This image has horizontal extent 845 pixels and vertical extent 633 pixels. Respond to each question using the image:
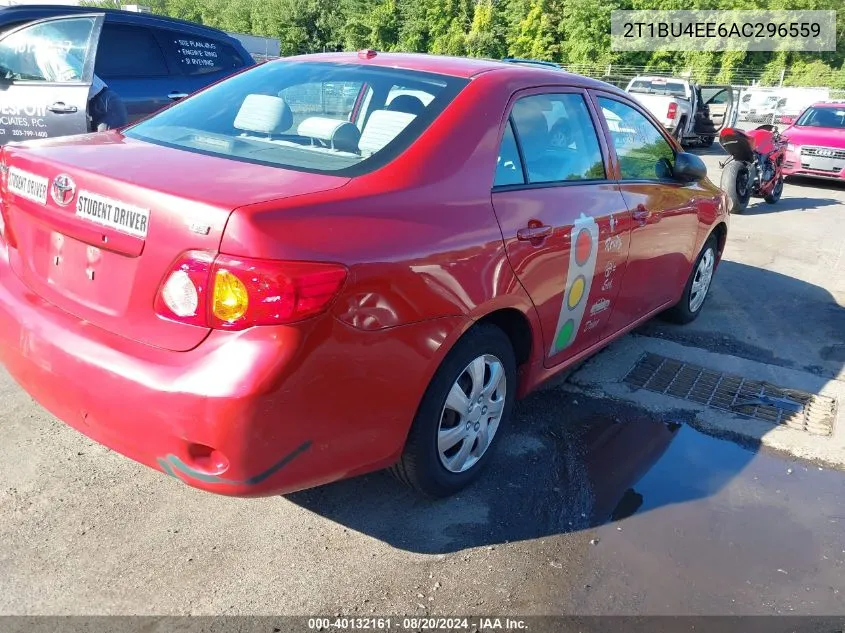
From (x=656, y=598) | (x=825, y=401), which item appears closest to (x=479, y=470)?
(x=656, y=598)

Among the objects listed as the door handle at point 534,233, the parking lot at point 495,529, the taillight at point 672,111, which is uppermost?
the taillight at point 672,111

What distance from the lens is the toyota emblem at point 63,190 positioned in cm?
238

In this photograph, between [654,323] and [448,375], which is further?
[654,323]

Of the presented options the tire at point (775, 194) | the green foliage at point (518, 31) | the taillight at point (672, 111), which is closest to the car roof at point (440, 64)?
the tire at point (775, 194)

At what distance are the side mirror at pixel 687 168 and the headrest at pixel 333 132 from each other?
2355 mm

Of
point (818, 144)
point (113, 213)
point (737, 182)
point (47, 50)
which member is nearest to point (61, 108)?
point (47, 50)

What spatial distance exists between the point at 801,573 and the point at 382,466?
66.1 inches

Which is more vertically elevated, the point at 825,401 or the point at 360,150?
the point at 360,150

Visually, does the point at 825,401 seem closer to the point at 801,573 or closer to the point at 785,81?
the point at 801,573

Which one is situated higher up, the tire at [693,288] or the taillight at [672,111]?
the taillight at [672,111]

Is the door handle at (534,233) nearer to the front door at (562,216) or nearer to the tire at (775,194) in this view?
the front door at (562,216)

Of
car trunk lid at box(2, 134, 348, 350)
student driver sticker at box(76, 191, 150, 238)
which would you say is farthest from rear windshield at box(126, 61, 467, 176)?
student driver sticker at box(76, 191, 150, 238)

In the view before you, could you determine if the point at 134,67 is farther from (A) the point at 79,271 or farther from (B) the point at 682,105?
(B) the point at 682,105

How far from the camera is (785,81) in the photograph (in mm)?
42469
